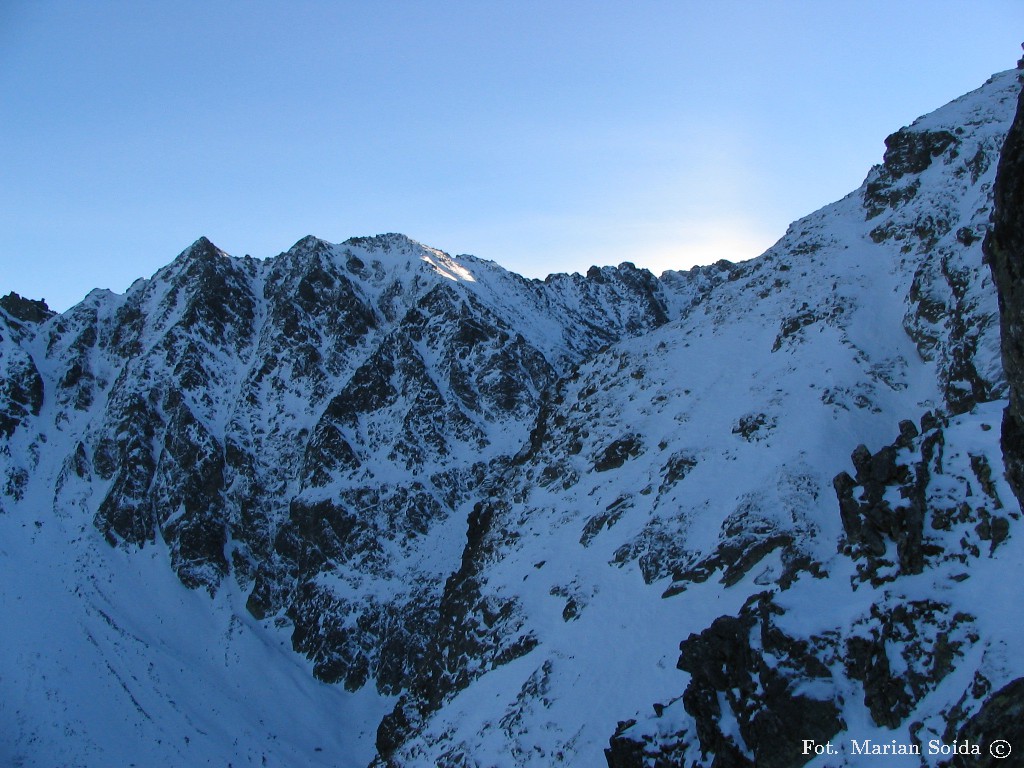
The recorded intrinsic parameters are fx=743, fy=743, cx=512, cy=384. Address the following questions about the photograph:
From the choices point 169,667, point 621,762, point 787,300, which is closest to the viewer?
point 621,762

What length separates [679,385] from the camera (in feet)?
189

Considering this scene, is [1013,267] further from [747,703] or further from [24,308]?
[24,308]

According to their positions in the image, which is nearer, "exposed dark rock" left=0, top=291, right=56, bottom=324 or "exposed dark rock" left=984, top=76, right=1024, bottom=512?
"exposed dark rock" left=984, top=76, right=1024, bottom=512

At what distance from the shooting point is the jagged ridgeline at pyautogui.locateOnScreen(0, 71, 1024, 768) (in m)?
23.1

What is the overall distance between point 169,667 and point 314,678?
41.8ft

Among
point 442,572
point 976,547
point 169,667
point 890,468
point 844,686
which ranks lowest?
point 844,686

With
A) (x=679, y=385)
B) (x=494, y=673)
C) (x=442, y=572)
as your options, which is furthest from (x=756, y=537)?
(x=442, y=572)

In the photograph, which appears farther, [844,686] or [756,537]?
[756,537]

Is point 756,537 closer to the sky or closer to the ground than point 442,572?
closer to the ground

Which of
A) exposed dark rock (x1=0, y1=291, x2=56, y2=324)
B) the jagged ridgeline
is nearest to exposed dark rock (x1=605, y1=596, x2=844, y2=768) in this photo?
the jagged ridgeline

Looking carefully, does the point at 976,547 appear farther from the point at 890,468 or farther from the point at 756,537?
the point at 756,537

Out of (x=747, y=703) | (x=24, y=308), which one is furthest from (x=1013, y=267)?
(x=24, y=308)

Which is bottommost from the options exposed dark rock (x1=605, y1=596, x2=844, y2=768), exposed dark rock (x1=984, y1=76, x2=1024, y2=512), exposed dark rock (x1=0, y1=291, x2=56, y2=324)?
exposed dark rock (x1=605, y1=596, x2=844, y2=768)

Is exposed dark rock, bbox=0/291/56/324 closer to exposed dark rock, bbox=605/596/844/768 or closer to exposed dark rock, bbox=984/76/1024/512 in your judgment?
exposed dark rock, bbox=605/596/844/768
